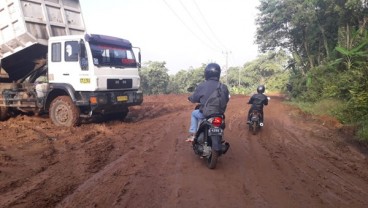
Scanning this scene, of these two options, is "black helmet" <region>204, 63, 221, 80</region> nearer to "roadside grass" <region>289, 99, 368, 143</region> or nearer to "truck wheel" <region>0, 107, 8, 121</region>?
"roadside grass" <region>289, 99, 368, 143</region>

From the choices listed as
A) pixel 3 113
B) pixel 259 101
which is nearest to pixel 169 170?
pixel 259 101

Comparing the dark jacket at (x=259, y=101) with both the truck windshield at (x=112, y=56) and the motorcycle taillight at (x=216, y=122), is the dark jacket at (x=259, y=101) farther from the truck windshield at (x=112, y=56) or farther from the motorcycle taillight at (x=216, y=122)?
the truck windshield at (x=112, y=56)

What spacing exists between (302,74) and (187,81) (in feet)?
68.9

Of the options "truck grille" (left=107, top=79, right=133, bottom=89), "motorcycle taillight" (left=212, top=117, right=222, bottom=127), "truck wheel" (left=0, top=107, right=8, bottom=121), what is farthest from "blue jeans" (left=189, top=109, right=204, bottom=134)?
"truck wheel" (left=0, top=107, right=8, bottom=121)

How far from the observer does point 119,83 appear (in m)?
10.5

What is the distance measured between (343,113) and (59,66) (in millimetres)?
9213

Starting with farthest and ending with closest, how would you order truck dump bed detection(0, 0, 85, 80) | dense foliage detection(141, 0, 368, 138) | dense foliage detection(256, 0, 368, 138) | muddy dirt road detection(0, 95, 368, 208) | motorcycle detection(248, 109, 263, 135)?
dense foliage detection(141, 0, 368, 138) < dense foliage detection(256, 0, 368, 138) < truck dump bed detection(0, 0, 85, 80) < motorcycle detection(248, 109, 263, 135) < muddy dirt road detection(0, 95, 368, 208)

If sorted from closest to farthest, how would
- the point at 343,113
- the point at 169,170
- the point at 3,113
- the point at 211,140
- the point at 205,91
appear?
the point at 169,170, the point at 211,140, the point at 205,91, the point at 343,113, the point at 3,113

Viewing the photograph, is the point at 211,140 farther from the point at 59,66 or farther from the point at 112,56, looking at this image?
the point at 59,66

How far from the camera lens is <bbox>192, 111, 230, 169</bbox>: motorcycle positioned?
5.93 metres

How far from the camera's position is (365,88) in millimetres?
10297

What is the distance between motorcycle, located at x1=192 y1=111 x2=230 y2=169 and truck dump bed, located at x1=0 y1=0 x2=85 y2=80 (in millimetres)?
6635

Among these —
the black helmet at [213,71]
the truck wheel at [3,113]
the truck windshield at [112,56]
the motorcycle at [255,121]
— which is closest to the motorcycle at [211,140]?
the black helmet at [213,71]

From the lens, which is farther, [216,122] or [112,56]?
[112,56]
